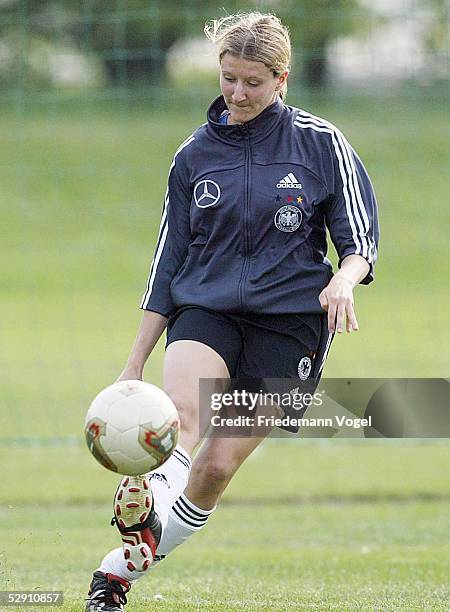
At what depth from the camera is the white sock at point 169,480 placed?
4422 millimetres

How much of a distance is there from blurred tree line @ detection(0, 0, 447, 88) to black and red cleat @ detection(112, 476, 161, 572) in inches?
407

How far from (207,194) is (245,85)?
46 centimetres

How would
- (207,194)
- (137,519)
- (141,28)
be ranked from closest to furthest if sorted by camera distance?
(137,519)
(207,194)
(141,28)

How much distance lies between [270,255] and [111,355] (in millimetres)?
11860

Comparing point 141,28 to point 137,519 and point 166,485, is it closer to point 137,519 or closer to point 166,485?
point 166,485

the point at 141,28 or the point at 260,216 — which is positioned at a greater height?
the point at 260,216

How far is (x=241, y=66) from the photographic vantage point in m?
4.68

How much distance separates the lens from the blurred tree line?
15.8m

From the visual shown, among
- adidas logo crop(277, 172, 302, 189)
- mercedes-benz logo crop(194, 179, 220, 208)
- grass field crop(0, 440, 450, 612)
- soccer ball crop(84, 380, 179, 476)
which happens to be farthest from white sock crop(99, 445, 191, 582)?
adidas logo crop(277, 172, 302, 189)

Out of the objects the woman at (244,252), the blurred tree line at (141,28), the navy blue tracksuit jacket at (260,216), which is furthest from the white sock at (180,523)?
the blurred tree line at (141,28)

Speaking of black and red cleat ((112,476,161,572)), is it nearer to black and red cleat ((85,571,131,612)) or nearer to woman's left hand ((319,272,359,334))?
black and red cleat ((85,571,131,612))

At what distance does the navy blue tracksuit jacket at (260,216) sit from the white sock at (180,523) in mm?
787

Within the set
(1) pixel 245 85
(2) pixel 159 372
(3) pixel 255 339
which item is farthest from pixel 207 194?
(2) pixel 159 372

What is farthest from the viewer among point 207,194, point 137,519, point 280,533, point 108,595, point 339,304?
point 280,533
